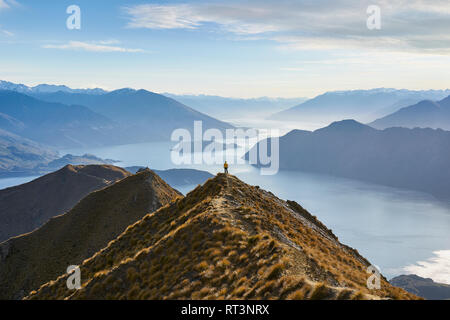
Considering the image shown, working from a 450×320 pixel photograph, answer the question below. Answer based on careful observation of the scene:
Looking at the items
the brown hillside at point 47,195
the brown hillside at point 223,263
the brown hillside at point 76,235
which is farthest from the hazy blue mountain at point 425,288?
the brown hillside at point 223,263

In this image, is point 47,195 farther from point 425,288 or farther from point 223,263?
point 425,288

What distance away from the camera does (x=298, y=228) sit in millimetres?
30375

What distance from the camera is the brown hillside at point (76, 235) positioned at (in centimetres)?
5225

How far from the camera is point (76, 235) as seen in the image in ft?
191

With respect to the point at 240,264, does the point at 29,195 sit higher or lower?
lower

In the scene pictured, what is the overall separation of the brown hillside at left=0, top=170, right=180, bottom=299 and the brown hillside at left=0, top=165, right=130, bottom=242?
2508 inches

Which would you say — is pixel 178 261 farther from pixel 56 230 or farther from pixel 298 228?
pixel 56 230

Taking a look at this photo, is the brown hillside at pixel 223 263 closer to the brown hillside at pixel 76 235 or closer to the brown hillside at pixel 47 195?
the brown hillside at pixel 76 235

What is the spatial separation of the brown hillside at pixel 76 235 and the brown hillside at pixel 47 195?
63715 millimetres

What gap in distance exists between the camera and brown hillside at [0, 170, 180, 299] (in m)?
52.2

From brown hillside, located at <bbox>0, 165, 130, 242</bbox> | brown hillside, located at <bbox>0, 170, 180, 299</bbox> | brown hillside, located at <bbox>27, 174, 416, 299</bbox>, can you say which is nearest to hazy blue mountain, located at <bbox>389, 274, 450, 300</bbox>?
brown hillside, located at <bbox>0, 170, 180, 299</bbox>

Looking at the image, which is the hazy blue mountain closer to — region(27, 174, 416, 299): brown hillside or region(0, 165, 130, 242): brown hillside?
region(0, 165, 130, 242): brown hillside
